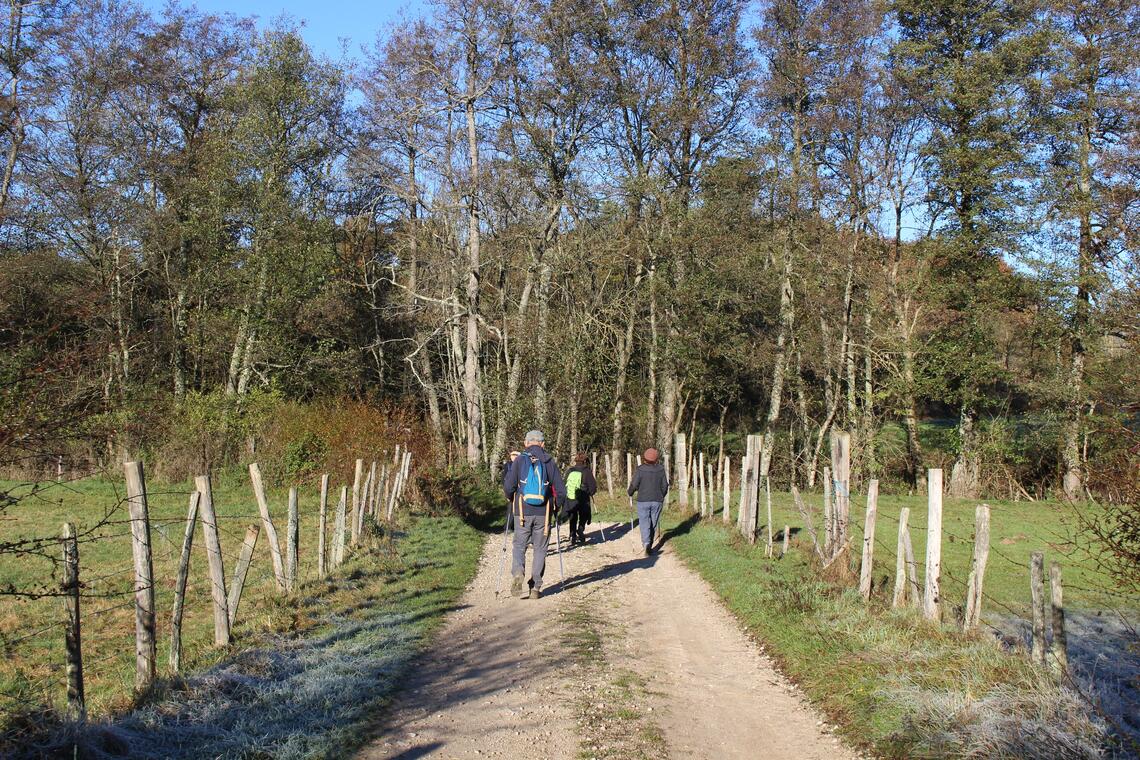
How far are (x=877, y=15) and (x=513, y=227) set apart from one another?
49.2ft

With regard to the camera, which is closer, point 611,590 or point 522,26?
point 611,590

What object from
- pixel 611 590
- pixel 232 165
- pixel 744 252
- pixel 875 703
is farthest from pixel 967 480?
pixel 232 165

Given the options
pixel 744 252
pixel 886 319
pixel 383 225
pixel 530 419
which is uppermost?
pixel 383 225

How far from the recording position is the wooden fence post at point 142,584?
21.6ft

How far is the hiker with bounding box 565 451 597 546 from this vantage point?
16484 mm

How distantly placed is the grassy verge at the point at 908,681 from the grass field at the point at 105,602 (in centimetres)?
529

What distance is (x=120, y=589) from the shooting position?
12273mm

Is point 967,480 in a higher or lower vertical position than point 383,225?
lower

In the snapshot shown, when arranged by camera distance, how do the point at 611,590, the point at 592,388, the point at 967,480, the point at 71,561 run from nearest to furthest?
the point at 71,561 < the point at 611,590 < the point at 967,480 < the point at 592,388

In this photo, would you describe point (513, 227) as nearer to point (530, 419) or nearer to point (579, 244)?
point (579, 244)

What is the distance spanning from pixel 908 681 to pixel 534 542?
18.4 ft

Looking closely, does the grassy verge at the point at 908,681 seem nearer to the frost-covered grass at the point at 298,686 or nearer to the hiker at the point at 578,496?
the frost-covered grass at the point at 298,686

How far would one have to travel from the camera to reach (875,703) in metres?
6.90

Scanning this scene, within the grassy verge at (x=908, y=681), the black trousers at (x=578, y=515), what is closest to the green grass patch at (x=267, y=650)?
the black trousers at (x=578, y=515)
